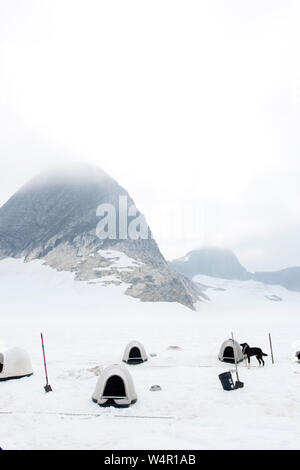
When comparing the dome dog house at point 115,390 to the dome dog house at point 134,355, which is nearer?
the dome dog house at point 115,390

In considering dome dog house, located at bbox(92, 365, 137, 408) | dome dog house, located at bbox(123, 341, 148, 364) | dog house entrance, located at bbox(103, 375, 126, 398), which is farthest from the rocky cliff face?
dog house entrance, located at bbox(103, 375, 126, 398)

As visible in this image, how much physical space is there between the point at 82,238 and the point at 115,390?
85373mm

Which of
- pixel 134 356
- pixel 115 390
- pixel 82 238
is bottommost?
pixel 134 356

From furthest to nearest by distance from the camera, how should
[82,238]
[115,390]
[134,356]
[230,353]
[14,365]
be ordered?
[82,238] < [134,356] < [230,353] < [14,365] < [115,390]

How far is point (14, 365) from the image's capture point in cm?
1466

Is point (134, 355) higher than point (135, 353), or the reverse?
point (135, 353)

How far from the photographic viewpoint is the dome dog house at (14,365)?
569 inches

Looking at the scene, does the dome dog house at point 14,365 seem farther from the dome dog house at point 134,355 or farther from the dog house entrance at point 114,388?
the dog house entrance at point 114,388

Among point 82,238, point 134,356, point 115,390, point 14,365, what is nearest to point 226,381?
point 115,390

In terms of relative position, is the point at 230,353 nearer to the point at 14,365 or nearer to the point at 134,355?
the point at 134,355

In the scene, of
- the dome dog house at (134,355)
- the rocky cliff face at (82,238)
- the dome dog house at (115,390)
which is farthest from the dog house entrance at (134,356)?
the rocky cliff face at (82,238)
